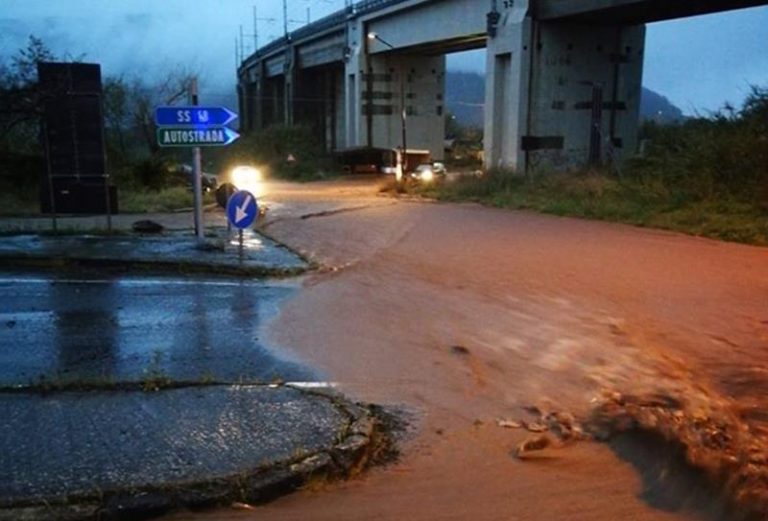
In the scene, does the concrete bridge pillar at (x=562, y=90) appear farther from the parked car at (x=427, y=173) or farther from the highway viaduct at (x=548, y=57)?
the parked car at (x=427, y=173)

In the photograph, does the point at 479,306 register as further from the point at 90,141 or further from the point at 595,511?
the point at 90,141

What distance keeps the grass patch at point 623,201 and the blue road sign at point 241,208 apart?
414 inches

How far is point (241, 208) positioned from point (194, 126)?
5.80ft

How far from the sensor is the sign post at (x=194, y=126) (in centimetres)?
1315

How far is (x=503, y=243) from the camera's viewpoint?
1648 centimetres

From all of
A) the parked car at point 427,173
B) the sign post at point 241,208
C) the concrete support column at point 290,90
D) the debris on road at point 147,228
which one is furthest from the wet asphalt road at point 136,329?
the concrete support column at point 290,90

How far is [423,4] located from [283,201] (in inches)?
674

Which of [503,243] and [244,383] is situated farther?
[503,243]

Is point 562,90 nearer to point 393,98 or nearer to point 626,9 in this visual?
point 626,9

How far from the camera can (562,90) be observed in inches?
1312

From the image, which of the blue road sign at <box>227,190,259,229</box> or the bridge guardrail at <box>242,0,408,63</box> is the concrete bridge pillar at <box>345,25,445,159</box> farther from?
the blue road sign at <box>227,190,259,229</box>

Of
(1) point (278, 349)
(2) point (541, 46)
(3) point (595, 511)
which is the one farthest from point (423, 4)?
(3) point (595, 511)

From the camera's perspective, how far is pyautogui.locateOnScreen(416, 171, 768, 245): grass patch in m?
17.3

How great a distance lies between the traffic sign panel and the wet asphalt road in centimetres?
283
